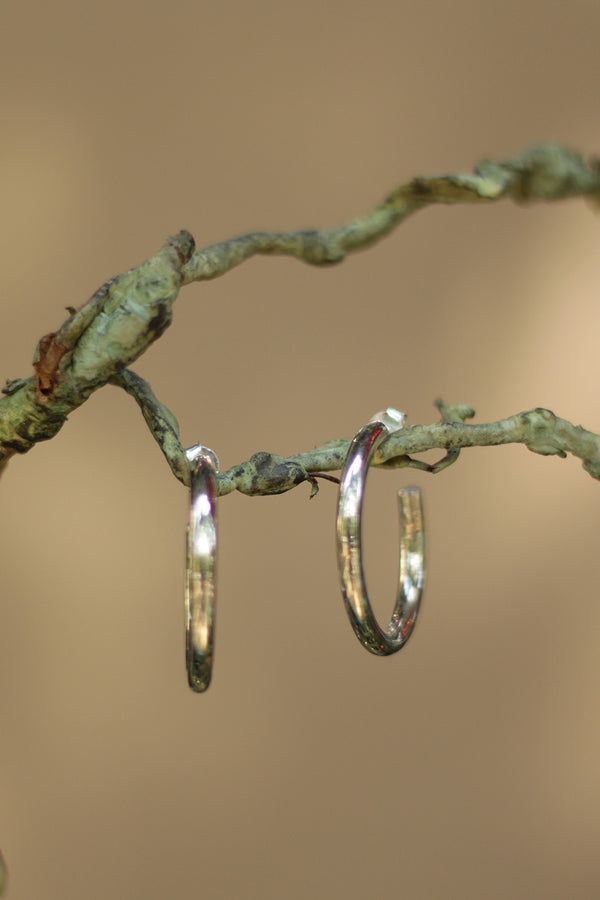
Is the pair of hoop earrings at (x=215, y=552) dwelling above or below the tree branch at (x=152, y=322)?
below

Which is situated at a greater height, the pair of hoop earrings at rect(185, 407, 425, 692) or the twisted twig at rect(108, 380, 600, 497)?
the twisted twig at rect(108, 380, 600, 497)

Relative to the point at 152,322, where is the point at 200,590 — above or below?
below

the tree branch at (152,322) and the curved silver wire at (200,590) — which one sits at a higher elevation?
the tree branch at (152,322)

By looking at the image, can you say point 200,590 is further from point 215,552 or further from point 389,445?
point 389,445

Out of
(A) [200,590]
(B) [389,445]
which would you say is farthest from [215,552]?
(B) [389,445]

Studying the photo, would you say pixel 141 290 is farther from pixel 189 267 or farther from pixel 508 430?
pixel 508 430
